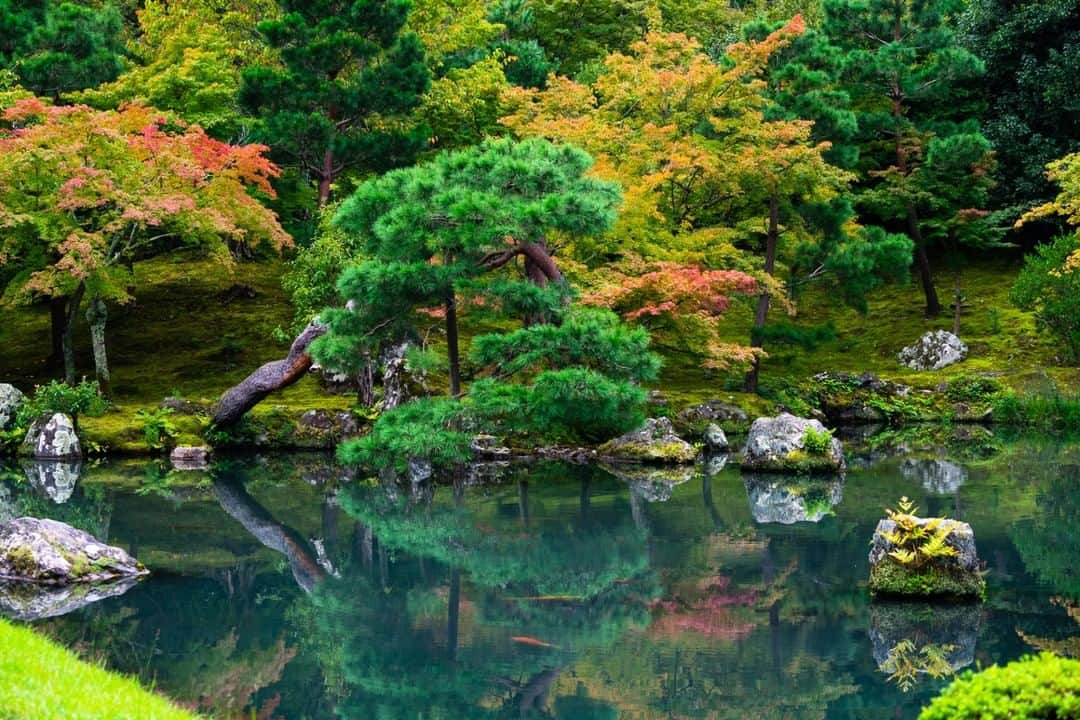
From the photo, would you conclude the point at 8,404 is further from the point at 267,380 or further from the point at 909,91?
the point at 909,91

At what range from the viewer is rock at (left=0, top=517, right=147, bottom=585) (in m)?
8.13

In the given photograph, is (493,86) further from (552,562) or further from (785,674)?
(785,674)

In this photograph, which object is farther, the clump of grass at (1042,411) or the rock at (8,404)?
the clump of grass at (1042,411)

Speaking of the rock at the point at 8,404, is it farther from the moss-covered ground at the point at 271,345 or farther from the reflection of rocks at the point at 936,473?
the reflection of rocks at the point at 936,473

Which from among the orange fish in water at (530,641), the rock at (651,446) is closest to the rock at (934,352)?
the rock at (651,446)

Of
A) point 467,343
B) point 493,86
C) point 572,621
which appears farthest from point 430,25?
point 572,621

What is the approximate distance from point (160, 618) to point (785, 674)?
409cm

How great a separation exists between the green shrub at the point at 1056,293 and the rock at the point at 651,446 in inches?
340

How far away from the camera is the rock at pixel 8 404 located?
1677 centimetres

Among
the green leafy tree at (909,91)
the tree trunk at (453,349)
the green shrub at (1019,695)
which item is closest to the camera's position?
the green shrub at (1019,695)

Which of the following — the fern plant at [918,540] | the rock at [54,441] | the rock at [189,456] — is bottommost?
the fern plant at [918,540]

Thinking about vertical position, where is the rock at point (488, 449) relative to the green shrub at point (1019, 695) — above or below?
above

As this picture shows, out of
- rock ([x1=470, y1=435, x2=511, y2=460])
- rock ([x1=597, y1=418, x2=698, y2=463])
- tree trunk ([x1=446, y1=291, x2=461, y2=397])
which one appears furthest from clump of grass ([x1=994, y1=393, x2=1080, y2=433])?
tree trunk ([x1=446, y1=291, x2=461, y2=397])

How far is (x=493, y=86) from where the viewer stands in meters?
23.4
